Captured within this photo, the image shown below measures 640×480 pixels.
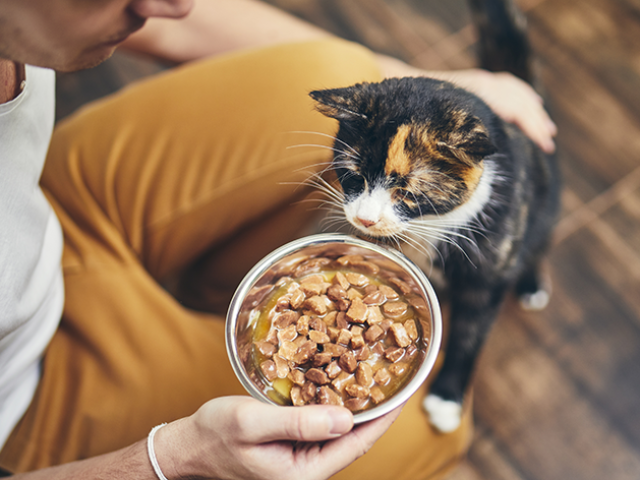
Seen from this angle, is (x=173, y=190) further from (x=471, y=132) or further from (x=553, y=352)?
(x=553, y=352)

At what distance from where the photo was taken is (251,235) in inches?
32.0

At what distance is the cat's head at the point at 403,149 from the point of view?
52 centimetres

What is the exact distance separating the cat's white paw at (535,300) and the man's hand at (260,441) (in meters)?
0.84

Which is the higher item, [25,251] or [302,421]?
[302,421]

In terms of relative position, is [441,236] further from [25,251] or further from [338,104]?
[25,251]

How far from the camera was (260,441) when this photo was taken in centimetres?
50

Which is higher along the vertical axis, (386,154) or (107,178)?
(386,154)

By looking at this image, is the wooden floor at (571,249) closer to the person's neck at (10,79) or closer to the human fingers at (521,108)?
the human fingers at (521,108)

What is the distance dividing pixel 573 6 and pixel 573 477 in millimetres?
1397

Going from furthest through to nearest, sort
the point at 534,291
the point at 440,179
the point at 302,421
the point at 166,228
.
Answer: the point at 534,291 → the point at 166,228 → the point at 440,179 → the point at 302,421

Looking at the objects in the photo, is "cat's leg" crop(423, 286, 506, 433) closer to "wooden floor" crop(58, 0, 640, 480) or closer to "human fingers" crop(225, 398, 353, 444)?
"wooden floor" crop(58, 0, 640, 480)

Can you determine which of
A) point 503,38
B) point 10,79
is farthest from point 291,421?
point 503,38

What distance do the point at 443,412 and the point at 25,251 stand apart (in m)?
0.74

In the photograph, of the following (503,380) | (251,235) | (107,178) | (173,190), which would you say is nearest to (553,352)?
(503,380)
